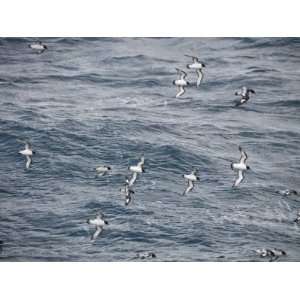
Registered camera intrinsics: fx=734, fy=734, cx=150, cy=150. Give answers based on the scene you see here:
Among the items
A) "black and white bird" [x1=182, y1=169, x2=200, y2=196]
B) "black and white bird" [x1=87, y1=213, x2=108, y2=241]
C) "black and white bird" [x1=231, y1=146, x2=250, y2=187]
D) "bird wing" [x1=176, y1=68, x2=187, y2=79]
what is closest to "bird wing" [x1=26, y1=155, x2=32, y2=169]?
"black and white bird" [x1=87, y1=213, x2=108, y2=241]

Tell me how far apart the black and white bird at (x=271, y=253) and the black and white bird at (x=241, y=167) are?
55cm

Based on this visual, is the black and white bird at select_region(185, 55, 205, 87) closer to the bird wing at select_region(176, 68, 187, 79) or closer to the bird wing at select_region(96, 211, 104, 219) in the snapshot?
the bird wing at select_region(176, 68, 187, 79)

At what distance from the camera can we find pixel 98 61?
5.82 meters

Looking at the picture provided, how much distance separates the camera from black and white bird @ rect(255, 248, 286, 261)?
225 inches

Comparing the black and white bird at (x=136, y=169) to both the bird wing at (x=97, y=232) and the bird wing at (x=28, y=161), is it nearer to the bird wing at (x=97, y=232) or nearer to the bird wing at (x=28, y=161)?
the bird wing at (x=97, y=232)

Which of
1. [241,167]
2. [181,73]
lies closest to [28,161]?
[181,73]

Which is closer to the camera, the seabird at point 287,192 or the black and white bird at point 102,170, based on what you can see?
the seabird at point 287,192

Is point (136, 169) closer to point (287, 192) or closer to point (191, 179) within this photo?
point (191, 179)

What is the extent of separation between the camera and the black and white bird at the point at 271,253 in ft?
18.7

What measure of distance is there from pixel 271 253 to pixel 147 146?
1.28 metres

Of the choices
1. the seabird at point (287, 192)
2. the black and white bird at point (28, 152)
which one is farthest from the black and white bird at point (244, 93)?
the black and white bird at point (28, 152)

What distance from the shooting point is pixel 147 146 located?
5.81m

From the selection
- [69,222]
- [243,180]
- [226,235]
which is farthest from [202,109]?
[69,222]
